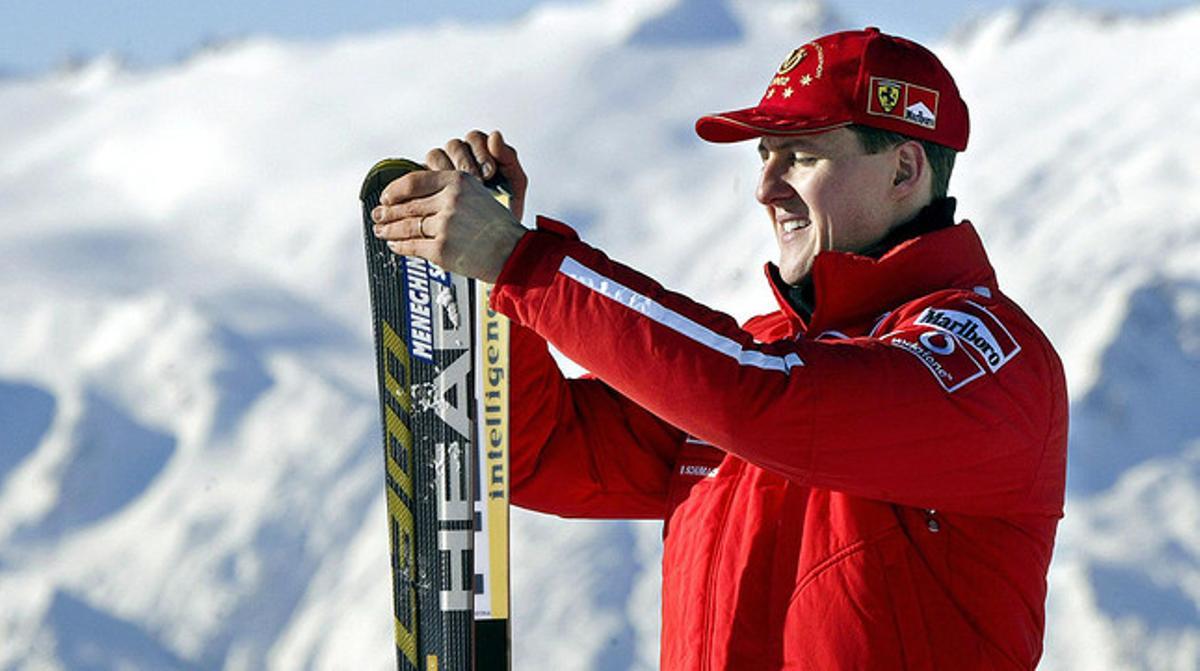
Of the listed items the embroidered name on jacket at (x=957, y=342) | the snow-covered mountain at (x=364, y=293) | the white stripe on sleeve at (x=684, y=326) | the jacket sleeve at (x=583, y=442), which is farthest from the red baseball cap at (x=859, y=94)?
the snow-covered mountain at (x=364, y=293)

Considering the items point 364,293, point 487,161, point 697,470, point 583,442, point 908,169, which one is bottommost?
point 697,470

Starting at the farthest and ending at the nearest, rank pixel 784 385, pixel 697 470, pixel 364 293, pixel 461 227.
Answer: pixel 364 293
pixel 697 470
pixel 461 227
pixel 784 385

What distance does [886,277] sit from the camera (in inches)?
116

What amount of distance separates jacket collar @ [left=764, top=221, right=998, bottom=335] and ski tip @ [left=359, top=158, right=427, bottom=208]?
82 centimetres

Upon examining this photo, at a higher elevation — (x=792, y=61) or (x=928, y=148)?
(x=792, y=61)

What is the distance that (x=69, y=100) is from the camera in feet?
168

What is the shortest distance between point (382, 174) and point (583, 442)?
59cm

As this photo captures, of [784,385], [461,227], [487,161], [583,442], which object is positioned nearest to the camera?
[784,385]

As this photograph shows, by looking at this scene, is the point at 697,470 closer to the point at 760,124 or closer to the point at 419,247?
the point at 760,124

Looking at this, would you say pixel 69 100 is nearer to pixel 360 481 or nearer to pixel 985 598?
pixel 360 481

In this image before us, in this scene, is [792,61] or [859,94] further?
[792,61]

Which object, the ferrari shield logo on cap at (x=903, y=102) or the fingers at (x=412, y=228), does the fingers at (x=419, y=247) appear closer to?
the fingers at (x=412, y=228)

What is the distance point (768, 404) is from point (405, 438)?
4.52 ft

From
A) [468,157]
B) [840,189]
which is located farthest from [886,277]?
[468,157]
